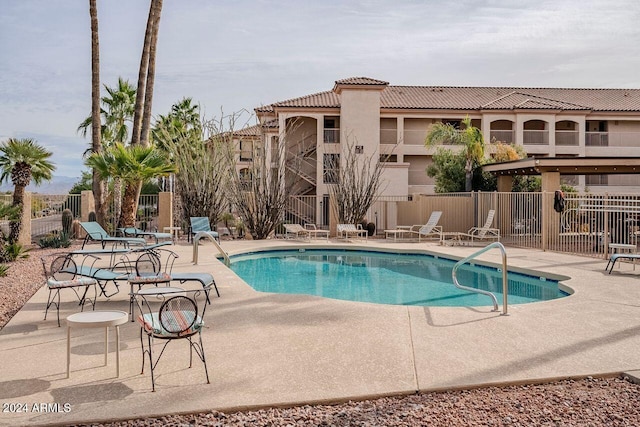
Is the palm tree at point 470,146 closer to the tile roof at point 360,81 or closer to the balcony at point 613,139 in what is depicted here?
the tile roof at point 360,81

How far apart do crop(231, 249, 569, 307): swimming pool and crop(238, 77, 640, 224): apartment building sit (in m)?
11.9

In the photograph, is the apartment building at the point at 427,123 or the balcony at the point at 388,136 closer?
the apartment building at the point at 427,123

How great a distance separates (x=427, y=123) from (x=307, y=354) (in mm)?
29373

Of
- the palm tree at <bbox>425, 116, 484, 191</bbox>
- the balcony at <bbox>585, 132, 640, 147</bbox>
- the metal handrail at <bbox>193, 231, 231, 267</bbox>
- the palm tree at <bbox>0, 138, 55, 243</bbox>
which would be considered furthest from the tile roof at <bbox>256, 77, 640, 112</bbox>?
the metal handrail at <bbox>193, 231, 231, 267</bbox>

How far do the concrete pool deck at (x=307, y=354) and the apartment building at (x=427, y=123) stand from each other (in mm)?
20345

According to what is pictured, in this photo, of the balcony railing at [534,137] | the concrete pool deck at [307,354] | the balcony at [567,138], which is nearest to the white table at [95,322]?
the concrete pool deck at [307,354]

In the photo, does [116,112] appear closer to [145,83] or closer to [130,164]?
[145,83]

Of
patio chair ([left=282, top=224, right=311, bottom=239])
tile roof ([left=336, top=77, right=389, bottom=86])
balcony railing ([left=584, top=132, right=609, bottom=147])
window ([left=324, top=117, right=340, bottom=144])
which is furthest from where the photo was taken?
balcony railing ([left=584, top=132, right=609, bottom=147])

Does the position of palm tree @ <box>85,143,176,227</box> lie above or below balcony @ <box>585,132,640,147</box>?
below

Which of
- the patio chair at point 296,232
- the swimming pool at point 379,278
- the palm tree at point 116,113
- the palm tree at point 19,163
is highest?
the palm tree at point 116,113

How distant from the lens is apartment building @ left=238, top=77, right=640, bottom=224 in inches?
1128

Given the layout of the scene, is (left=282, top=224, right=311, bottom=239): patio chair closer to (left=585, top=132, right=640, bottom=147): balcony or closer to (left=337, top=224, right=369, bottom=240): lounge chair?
(left=337, top=224, right=369, bottom=240): lounge chair

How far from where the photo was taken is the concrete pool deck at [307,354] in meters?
4.30

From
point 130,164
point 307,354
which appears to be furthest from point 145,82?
point 307,354
